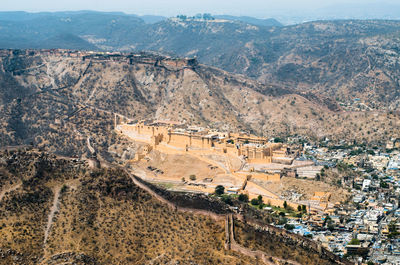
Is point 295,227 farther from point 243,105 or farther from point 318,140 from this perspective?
point 243,105

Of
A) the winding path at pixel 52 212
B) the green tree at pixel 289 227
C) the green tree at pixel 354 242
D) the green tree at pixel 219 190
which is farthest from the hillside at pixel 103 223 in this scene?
the green tree at pixel 219 190

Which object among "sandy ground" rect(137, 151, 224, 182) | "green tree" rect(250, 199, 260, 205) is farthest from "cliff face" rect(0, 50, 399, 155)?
"green tree" rect(250, 199, 260, 205)

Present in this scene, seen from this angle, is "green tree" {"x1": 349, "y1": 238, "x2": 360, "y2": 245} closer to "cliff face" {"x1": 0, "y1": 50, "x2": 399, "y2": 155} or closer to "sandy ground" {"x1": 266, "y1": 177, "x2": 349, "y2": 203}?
"sandy ground" {"x1": 266, "y1": 177, "x2": 349, "y2": 203}

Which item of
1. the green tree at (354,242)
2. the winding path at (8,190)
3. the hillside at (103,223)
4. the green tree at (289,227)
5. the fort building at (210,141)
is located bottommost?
the green tree at (354,242)

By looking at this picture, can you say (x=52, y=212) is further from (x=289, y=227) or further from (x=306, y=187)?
(x=306, y=187)

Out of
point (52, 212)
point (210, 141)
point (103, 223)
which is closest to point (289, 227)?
point (103, 223)

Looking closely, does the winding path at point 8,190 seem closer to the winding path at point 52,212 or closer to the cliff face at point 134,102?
the winding path at point 52,212
